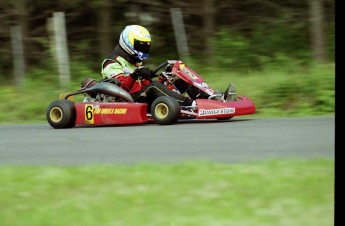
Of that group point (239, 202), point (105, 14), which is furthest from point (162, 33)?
point (239, 202)

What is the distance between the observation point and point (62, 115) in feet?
32.2

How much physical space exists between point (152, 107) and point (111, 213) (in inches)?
184

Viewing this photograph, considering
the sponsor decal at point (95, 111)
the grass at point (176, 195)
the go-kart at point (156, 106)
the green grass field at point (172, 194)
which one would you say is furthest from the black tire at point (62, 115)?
the grass at point (176, 195)

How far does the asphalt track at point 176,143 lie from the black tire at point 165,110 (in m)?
A: 0.16

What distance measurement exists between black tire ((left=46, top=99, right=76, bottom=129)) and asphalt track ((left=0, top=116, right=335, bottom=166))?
0.71ft

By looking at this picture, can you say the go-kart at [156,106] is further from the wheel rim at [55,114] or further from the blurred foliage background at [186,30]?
the blurred foliage background at [186,30]

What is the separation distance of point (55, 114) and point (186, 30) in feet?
23.6

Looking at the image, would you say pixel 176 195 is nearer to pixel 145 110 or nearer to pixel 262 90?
pixel 145 110

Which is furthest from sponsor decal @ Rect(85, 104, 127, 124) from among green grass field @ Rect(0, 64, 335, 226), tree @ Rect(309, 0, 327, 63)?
tree @ Rect(309, 0, 327, 63)

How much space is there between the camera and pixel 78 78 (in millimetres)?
14648

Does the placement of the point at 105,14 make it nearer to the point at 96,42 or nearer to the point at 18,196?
the point at 96,42

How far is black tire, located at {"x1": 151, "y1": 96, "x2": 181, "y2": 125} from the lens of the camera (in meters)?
9.12

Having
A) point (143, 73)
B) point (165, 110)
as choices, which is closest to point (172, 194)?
point (165, 110)
